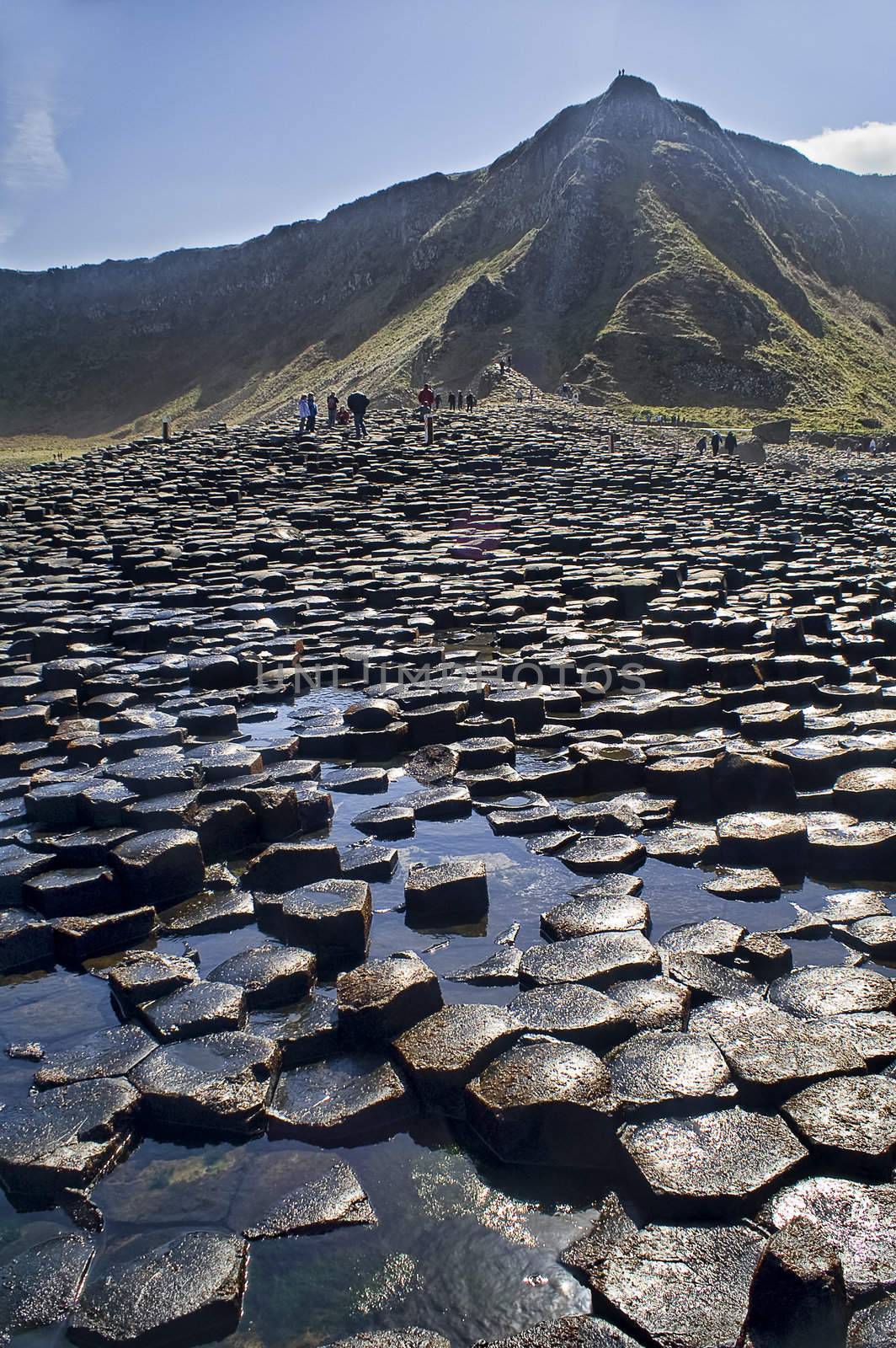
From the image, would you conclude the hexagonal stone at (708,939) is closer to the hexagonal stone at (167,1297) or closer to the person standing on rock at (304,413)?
the hexagonal stone at (167,1297)

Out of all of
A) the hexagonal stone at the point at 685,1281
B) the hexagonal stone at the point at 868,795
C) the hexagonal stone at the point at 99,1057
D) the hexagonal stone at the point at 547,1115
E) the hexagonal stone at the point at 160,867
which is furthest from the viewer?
the hexagonal stone at the point at 868,795

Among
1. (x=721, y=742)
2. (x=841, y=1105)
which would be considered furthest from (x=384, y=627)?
(x=841, y=1105)

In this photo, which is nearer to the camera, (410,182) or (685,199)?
(685,199)

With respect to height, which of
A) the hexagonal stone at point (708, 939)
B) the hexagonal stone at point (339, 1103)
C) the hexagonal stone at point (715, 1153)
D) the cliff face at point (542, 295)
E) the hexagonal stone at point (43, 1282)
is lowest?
the hexagonal stone at point (43, 1282)

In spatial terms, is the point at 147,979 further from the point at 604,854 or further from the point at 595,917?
the point at 604,854

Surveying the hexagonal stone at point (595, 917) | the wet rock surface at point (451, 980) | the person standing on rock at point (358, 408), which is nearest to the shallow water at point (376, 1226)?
the wet rock surface at point (451, 980)

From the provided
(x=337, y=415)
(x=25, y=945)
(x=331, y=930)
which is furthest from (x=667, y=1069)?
(x=337, y=415)

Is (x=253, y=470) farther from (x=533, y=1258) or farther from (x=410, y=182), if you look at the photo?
(x=410, y=182)
